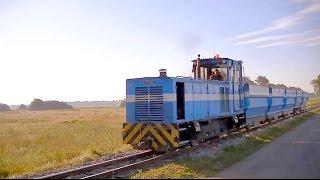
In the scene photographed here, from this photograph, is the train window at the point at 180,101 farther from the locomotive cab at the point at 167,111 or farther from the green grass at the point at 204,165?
the green grass at the point at 204,165

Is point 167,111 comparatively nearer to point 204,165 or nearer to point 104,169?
point 204,165

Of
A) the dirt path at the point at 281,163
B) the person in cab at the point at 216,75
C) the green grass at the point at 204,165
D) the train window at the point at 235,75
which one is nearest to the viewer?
the dirt path at the point at 281,163

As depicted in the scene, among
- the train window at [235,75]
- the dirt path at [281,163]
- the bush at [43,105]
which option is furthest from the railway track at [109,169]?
the bush at [43,105]

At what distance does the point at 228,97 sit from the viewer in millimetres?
19547

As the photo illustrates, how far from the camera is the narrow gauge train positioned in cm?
1453

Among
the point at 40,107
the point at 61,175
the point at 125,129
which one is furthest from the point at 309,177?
the point at 40,107

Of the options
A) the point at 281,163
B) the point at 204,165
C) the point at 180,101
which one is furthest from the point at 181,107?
the point at 281,163

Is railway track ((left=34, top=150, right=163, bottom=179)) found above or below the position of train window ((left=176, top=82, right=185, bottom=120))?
below

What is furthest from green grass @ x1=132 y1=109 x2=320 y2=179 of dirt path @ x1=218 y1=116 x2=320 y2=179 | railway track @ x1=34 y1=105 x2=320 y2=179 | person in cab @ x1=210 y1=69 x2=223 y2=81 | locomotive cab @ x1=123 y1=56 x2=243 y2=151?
person in cab @ x1=210 y1=69 x2=223 y2=81

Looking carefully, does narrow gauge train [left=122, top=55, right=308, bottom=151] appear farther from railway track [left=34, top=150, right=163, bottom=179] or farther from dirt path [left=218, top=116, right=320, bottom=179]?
dirt path [left=218, top=116, right=320, bottom=179]

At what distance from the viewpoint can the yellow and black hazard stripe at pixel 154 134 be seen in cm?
1427

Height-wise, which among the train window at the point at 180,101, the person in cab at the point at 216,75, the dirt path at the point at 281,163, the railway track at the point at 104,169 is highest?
the person in cab at the point at 216,75

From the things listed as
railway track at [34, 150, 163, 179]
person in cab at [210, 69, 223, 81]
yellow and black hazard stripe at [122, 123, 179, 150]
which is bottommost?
railway track at [34, 150, 163, 179]

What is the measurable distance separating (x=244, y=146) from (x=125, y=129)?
489 centimetres
